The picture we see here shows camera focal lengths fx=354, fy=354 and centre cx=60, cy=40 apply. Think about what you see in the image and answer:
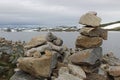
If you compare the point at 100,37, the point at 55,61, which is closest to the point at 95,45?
the point at 100,37

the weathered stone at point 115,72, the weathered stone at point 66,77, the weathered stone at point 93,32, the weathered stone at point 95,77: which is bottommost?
the weathered stone at point 95,77

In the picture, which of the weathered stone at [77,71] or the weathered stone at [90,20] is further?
the weathered stone at [90,20]

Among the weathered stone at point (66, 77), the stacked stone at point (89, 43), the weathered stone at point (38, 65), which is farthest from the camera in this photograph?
the stacked stone at point (89, 43)

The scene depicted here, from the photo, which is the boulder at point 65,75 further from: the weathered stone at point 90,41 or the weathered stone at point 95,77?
the weathered stone at point 90,41

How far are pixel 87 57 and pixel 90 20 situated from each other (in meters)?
3.20

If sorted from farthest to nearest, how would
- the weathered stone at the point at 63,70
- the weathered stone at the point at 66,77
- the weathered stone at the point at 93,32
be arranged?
the weathered stone at the point at 93,32
the weathered stone at the point at 63,70
the weathered stone at the point at 66,77

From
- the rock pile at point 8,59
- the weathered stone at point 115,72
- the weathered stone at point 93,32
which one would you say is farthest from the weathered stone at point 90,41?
the rock pile at point 8,59

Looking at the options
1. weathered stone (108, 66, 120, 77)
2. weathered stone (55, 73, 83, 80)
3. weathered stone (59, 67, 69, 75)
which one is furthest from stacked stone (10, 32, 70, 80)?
weathered stone (108, 66, 120, 77)

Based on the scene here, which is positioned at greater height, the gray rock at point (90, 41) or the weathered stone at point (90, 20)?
the weathered stone at point (90, 20)

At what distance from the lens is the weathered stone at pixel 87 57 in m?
29.8

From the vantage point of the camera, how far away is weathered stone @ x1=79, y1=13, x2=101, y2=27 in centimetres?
3011

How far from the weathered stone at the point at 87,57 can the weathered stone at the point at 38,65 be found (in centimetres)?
286

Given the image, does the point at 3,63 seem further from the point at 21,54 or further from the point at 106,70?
the point at 106,70

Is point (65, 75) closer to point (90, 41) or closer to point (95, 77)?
point (95, 77)
